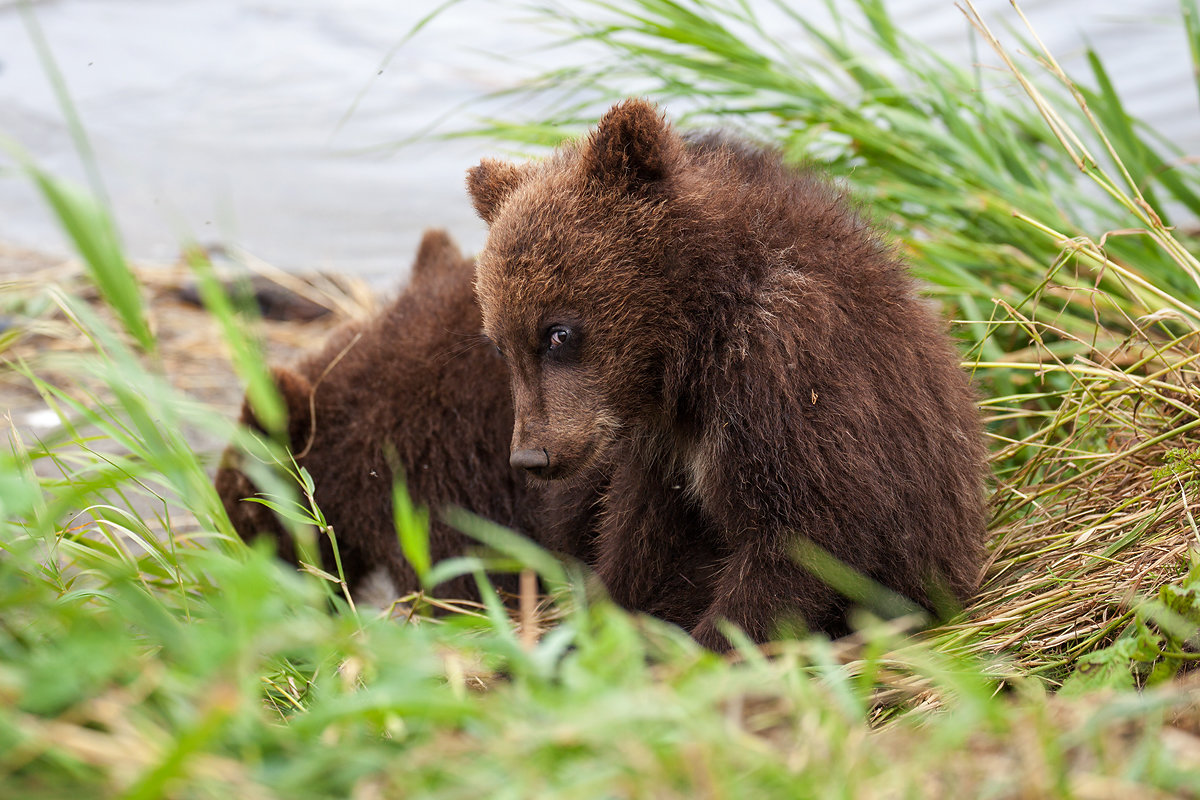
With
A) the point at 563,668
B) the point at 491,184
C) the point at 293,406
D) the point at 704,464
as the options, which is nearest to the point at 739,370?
the point at 704,464

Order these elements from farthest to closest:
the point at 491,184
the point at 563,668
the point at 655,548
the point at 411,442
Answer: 1. the point at 411,442
2. the point at 491,184
3. the point at 655,548
4. the point at 563,668

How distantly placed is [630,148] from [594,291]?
0.40 metres

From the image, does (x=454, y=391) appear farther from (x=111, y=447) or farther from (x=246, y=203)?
(x=246, y=203)

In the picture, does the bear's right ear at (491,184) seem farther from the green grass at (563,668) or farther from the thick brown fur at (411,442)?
the green grass at (563,668)

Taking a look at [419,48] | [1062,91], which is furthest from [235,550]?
[419,48]

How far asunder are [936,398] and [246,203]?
626 centimetres

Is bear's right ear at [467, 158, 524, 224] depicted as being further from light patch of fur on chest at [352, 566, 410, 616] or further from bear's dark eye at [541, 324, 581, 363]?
light patch of fur on chest at [352, 566, 410, 616]

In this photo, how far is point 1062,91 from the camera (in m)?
5.48

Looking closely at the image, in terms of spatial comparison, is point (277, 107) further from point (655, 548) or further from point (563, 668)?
point (563, 668)

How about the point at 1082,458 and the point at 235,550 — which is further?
the point at 1082,458

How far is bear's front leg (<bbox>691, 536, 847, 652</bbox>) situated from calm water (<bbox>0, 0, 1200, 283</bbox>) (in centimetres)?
516

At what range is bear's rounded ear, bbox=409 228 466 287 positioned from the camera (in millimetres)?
4363

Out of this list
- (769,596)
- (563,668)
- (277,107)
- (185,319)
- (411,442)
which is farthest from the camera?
(277,107)

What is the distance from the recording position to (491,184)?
10.5 ft
